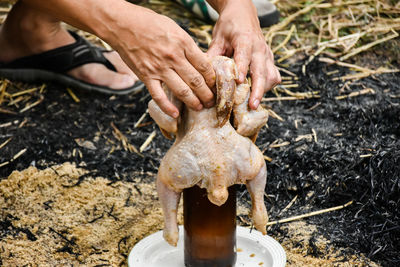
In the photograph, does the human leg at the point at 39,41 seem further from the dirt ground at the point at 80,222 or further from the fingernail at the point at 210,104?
the fingernail at the point at 210,104

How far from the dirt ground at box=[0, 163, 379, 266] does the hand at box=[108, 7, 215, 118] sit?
0.91m

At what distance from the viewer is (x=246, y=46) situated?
2.45m

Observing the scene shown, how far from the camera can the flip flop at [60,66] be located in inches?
168

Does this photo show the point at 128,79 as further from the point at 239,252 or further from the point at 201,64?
the point at 201,64

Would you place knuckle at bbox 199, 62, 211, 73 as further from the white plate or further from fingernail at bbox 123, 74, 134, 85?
fingernail at bbox 123, 74, 134, 85

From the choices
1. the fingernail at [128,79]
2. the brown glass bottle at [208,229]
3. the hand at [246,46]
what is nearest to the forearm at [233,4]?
the hand at [246,46]

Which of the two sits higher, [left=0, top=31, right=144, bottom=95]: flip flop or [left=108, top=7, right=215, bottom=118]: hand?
[left=108, top=7, right=215, bottom=118]: hand

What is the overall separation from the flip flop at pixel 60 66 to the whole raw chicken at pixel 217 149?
2135mm

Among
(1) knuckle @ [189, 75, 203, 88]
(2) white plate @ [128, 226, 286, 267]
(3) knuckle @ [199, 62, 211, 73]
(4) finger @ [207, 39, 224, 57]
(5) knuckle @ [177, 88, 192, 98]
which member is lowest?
(2) white plate @ [128, 226, 286, 267]

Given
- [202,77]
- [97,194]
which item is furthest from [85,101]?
[202,77]

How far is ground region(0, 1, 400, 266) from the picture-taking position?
8.91 ft

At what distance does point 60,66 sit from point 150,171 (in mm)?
1431

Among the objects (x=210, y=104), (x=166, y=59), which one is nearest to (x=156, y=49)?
(x=166, y=59)

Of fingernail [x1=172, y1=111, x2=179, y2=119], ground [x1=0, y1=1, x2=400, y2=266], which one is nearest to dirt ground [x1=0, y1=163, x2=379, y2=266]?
ground [x1=0, y1=1, x2=400, y2=266]
